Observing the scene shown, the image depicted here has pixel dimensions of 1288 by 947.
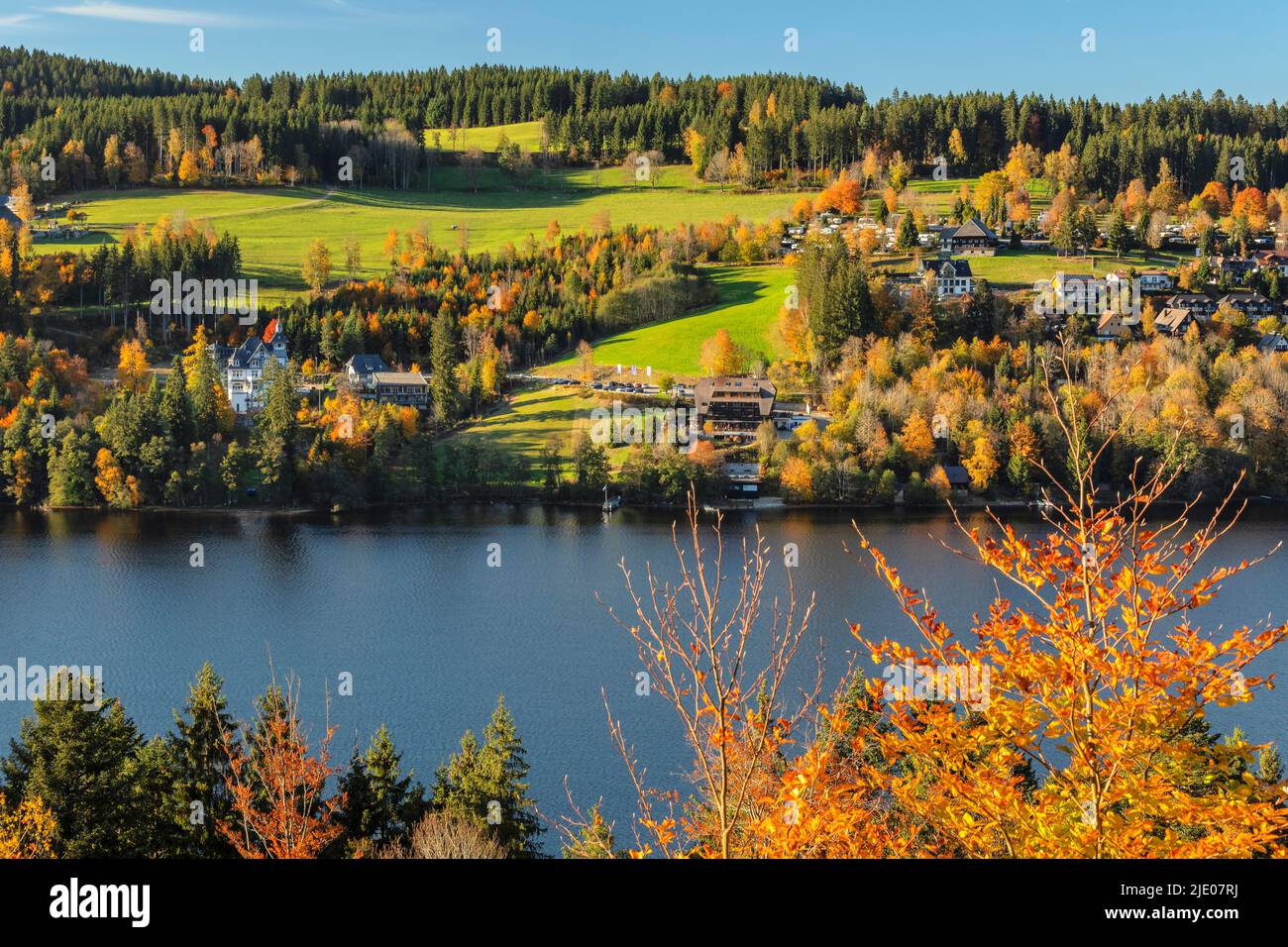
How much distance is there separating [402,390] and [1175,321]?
3535cm

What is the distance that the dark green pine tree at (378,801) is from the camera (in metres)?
15.9

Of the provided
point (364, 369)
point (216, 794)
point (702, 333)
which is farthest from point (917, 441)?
point (216, 794)

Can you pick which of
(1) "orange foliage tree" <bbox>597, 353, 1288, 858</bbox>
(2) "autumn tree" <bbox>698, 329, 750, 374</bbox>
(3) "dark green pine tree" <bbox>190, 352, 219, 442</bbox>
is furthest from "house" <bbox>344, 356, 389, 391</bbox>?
(1) "orange foliage tree" <bbox>597, 353, 1288, 858</bbox>

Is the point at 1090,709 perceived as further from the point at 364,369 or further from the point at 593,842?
the point at 364,369

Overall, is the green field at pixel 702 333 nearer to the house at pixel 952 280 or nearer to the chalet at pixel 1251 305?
the house at pixel 952 280

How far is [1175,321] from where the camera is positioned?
2212 inches

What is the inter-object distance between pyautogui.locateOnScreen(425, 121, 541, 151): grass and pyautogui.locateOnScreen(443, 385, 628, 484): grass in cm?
5368

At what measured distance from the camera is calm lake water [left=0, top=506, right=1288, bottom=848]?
2377cm

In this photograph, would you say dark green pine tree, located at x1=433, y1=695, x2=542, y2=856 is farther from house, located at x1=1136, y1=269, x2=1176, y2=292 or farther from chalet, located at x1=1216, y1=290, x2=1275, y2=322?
house, located at x1=1136, y1=269, x2=1176, y2=292

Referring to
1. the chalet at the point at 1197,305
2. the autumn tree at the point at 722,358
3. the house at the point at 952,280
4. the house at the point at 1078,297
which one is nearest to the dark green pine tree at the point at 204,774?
the autumn tree at the point at 722,358
